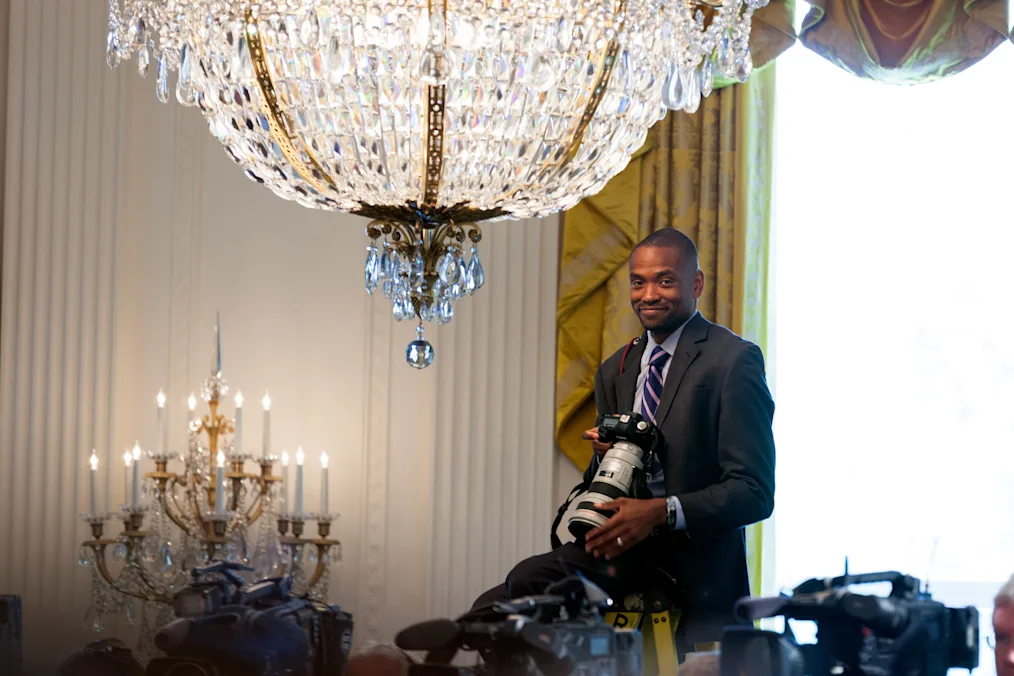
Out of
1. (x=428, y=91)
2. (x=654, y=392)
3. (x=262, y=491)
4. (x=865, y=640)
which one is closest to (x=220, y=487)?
(x=262, y=491)

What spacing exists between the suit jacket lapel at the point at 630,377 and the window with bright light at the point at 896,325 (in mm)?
1184

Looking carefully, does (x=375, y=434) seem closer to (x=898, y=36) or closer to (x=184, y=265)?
(x=184, y=265)

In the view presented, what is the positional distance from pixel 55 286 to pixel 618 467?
1927 millimetres

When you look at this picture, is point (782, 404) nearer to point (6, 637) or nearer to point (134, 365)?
point (134, 365)

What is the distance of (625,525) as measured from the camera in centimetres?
209

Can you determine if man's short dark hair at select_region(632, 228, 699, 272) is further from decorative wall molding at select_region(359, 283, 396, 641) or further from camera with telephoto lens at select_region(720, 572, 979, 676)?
decorative wall molding at select_region(359, 283, 396, 641)

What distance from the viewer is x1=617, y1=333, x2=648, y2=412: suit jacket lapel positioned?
2.48 metres

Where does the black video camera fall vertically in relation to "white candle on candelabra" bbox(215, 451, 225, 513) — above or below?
above

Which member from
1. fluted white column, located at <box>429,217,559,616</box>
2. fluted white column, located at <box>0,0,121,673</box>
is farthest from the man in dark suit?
fluted white column, located at <box>0,0,121,673</box>

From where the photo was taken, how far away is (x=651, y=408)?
240 centimetres

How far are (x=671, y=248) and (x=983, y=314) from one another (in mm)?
1666

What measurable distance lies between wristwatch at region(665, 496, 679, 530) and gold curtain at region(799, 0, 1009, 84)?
1.71 m

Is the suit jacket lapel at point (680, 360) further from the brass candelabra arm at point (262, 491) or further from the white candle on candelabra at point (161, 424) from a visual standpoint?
the white candle on candelabra at point (161, 424)

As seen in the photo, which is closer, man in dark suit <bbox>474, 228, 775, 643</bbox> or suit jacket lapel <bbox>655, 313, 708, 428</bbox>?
man in dark suit <bbox>474, 228, 775, 643</bbox>
